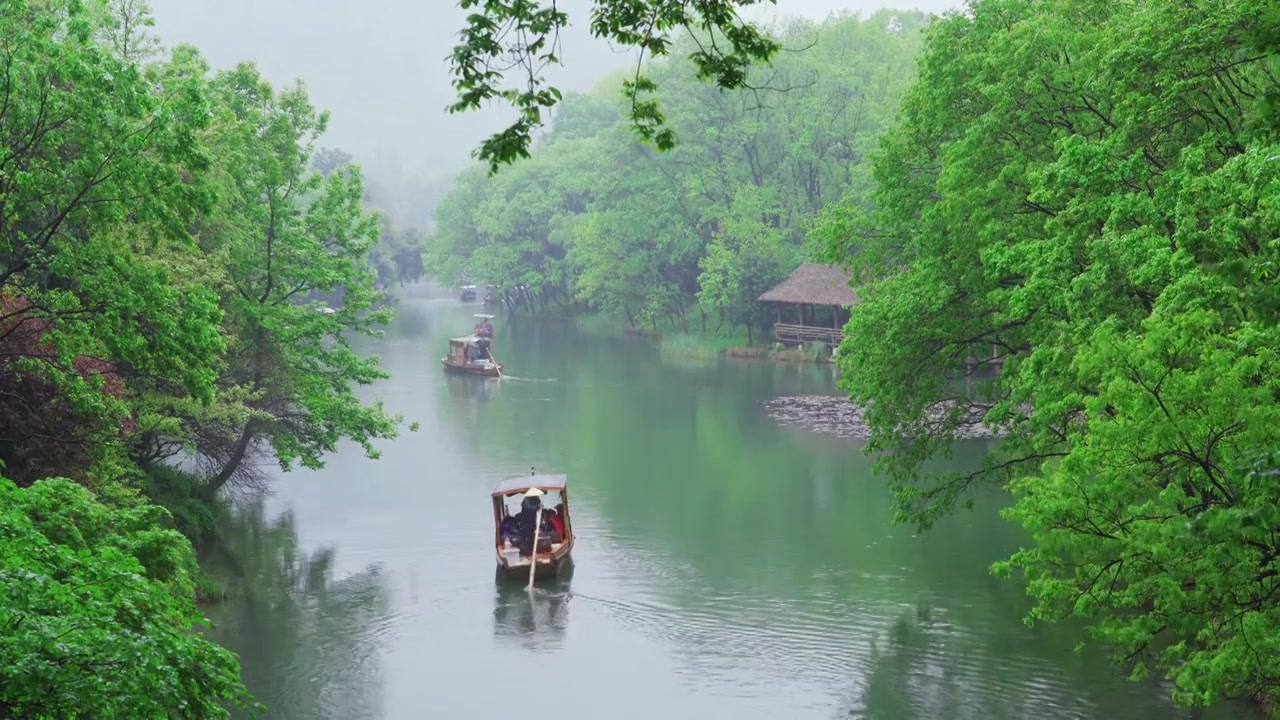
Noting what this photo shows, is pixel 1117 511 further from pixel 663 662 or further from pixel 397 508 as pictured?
pixel 397 508

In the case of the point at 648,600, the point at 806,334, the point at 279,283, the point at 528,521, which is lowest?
the point at 648,600

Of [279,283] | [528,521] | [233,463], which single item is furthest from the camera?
[279,283]

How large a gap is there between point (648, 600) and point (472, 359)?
3993 cm

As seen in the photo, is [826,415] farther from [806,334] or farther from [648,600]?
[648,600]

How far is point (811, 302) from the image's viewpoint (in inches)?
2699

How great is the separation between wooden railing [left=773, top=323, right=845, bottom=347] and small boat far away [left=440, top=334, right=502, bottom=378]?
625 inches

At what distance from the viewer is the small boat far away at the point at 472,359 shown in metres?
64.8

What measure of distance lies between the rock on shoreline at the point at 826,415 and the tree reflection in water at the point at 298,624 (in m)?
21.0

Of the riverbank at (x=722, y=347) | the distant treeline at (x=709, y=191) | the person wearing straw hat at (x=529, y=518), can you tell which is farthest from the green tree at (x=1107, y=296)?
the distant treeline at (x=709, y=191)

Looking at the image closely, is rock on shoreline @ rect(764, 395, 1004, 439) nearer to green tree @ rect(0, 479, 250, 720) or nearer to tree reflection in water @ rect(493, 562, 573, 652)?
tree reflection in water @ rect(493, 562, 573, 652)

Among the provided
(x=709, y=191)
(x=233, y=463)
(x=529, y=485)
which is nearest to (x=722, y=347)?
(x=709, y=191)

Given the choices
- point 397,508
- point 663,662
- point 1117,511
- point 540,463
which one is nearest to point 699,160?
point 540,463

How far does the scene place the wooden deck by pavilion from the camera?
68.3m

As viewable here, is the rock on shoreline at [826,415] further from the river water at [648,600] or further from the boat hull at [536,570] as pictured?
the boat hull at [536,570]
